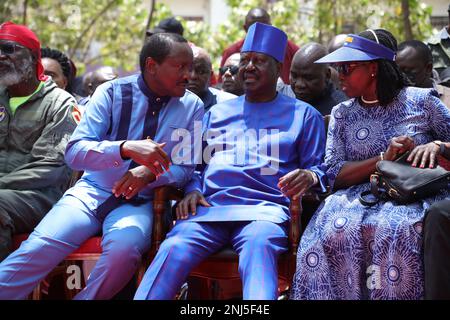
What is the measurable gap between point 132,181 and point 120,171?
373mm

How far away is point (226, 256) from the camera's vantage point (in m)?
5.20

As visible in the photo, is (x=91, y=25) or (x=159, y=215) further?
(x=91, y=25)

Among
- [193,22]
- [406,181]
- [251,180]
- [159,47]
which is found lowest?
[251,180]

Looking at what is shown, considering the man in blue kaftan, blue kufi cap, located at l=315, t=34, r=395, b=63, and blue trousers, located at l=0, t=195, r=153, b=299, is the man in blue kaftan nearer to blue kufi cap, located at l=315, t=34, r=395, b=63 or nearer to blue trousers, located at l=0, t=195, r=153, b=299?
blue trousers, located at l=0, t=195, r=153, b=299

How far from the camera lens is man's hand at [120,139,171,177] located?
5.03m

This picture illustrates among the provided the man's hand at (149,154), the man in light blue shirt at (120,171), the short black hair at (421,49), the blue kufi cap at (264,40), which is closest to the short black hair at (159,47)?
the man in light blue shirt at (120,171)

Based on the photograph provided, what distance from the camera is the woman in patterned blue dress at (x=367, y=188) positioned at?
4.77m

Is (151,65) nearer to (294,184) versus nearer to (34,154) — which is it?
(34,154)

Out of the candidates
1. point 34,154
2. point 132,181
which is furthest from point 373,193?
point 34,154

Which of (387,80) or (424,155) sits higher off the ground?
(387,80)

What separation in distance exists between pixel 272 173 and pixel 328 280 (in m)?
0.89

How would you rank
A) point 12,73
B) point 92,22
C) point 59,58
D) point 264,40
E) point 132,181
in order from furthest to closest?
point 92,22 < point 59,58 < point 12,73 < point 264,40 < point 132,181
